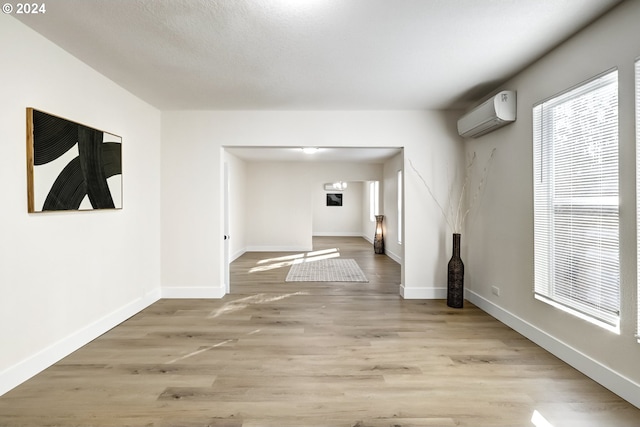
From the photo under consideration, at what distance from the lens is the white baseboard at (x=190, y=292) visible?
174 inches

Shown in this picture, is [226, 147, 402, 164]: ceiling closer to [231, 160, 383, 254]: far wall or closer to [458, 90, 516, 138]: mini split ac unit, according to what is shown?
[231, 160, 383, 254]: far wall

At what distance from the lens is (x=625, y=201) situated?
209cm

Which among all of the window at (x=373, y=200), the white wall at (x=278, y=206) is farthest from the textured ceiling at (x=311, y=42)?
the window at (x=373, y=200)

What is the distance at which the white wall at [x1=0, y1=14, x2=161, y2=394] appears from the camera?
2.21m

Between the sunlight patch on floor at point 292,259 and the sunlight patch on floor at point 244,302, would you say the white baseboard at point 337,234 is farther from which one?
the sunlight patch on floor at point 244,302

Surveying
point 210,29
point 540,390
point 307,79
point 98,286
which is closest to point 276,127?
point 307,79

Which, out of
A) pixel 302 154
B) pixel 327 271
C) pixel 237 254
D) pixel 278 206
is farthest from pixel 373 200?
pixel 327 271

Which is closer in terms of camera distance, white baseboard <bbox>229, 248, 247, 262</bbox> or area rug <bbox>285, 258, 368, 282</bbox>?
area rug <bbox>285, 258, 368, 282</bbox>

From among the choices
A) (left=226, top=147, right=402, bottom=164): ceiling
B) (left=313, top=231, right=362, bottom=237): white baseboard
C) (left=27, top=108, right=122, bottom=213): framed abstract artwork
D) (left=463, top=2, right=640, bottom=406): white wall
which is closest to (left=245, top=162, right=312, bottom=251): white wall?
(left=226, top=147, right=402, bottom=164): ceiling

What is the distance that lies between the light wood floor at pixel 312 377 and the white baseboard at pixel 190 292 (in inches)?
21.3

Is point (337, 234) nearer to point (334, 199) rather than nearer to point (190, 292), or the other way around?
point (334, 199)

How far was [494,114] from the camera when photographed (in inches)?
130

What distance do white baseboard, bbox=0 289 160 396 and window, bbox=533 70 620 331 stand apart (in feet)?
13.9

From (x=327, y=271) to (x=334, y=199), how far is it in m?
7.48
